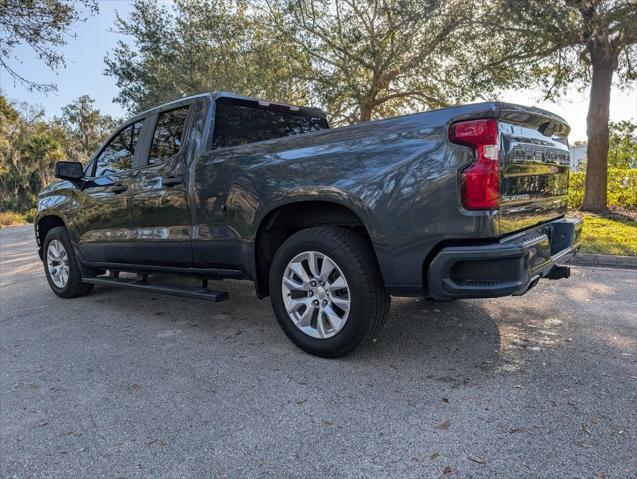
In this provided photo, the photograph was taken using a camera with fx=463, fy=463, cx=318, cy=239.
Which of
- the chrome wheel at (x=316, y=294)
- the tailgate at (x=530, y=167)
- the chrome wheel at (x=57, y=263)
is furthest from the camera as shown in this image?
the chrome wheel at (x=57, y=263)

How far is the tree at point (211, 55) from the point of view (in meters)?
13.1

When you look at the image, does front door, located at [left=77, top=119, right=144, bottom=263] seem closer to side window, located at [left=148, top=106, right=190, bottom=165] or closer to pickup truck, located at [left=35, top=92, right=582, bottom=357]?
pickup truck, located at [left=35, top=92, right=582, bottom=357]

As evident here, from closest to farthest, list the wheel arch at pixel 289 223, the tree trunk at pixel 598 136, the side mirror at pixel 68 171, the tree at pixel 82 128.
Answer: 1. the wheel arch at pixel 289 223
2. the side mirror at pixel 68 171
3. the tree trunk at pixel 598 136
4. the tree at pixel 82 128

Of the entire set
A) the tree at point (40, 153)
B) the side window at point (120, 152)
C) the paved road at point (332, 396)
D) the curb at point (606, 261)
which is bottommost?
the paved road at point (332, 396)

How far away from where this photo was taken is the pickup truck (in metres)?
2.64

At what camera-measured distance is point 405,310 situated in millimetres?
4352

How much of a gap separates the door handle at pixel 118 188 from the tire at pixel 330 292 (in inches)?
79.1

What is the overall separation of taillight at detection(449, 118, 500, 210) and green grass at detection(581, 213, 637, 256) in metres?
5.05

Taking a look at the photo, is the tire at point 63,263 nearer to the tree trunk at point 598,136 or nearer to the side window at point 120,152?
the side window at point 120,152

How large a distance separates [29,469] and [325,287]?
6.27 ft

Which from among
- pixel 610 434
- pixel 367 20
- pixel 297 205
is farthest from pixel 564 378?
pixel 367 20

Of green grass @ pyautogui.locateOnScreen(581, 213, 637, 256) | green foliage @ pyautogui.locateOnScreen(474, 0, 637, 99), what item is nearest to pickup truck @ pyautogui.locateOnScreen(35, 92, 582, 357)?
green grass @ pyautogui.locateOnScreen(581, 213, 637, 256)

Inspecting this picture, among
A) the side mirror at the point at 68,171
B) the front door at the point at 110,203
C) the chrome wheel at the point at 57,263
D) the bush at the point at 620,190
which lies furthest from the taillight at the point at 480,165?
the bush at the point at 620,190

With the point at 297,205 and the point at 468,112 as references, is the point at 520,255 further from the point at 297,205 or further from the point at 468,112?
the point at 297,205
